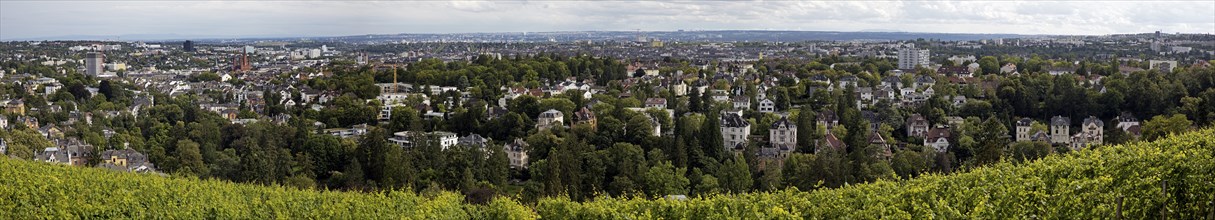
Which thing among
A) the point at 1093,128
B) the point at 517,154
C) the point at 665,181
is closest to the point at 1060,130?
the point at 1093,128

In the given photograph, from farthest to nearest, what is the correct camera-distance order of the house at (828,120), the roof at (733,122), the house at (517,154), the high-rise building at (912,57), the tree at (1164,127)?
1. the high-rise building at (912,57)
2. the house at (828,120)
3. the roof at (733,122)
4. the house at (517,154)
5. the tree at (1164,127)

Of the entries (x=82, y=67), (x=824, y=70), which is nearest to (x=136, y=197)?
(x=824, y=70)

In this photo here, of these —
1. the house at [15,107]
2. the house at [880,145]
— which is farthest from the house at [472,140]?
the house at [15,107]

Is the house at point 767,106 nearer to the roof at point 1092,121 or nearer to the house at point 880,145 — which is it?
the house at point 880,145

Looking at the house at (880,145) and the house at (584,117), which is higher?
the house at (584,117)

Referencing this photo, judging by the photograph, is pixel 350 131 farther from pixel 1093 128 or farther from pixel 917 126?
pixel 1093 128

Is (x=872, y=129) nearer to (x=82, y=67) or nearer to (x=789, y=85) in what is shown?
(x=789, y=85)
